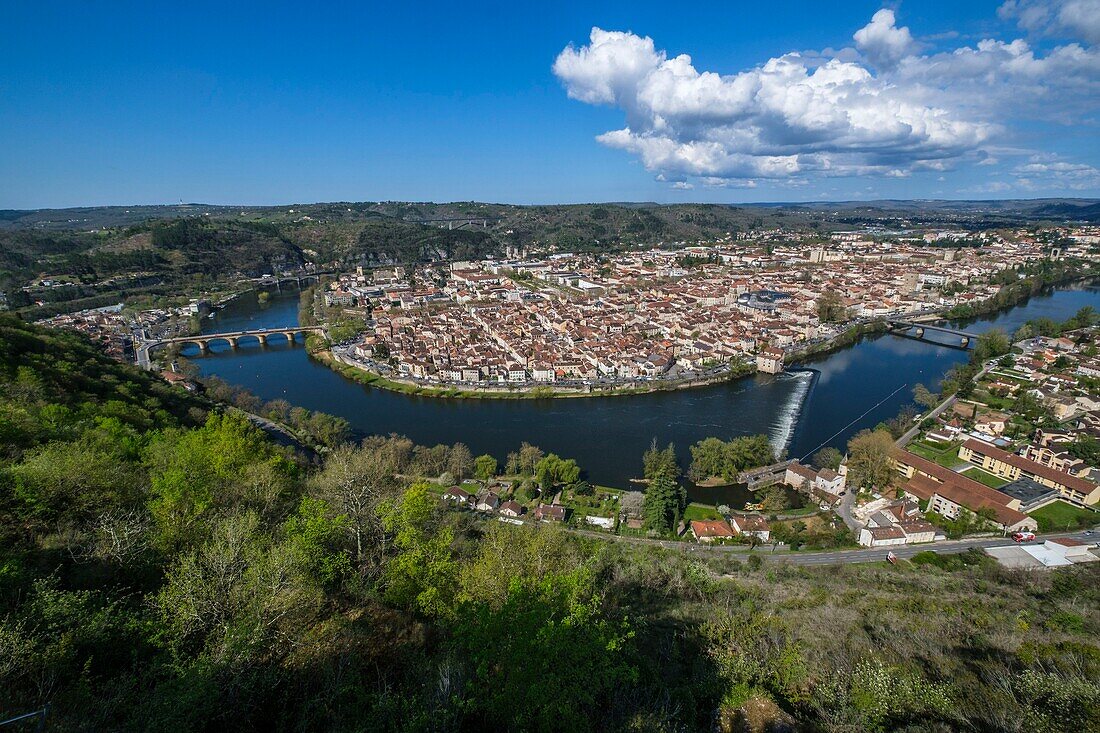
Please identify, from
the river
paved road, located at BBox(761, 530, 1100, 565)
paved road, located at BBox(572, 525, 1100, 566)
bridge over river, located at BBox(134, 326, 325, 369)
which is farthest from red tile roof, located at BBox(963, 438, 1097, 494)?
bridge over river, located at BBox(134, 326, 325, 369)

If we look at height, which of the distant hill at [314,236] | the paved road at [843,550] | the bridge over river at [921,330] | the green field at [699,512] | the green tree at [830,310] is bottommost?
the green field at [699,512]

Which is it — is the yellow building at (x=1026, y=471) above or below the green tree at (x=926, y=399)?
below

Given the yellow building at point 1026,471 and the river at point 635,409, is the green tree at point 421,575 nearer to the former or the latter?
the river at point 635,409

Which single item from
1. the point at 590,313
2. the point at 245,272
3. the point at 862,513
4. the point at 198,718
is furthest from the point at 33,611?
the point at 245,272

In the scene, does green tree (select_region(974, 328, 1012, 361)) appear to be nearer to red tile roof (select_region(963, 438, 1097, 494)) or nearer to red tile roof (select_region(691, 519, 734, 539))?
red tile roof (select_region(963, 438, 1097, 494))

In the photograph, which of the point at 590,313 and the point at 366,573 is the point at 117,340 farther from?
the point at 366,573

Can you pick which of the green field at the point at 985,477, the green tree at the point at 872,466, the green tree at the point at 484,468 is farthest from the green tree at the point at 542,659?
the green field at the point at 985,477

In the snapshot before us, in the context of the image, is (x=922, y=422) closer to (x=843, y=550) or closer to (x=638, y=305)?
(x=843, y=550)
